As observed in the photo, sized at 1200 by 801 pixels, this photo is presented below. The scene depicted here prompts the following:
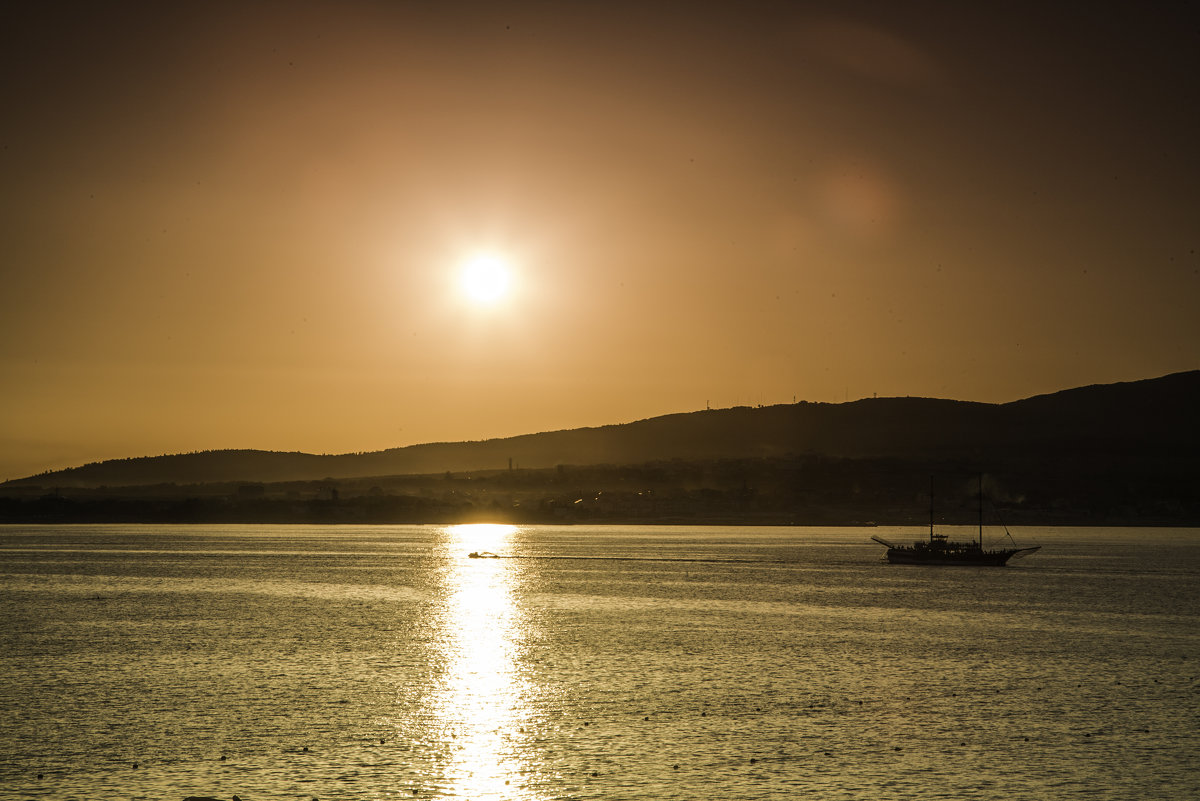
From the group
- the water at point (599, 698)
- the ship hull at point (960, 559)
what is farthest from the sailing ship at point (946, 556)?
the water at point (599, 698)

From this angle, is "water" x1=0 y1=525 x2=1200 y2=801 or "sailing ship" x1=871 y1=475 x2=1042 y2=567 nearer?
"water" x1=0 y1=525 x2=1200 y2=801

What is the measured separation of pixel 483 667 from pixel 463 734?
56.8 feet

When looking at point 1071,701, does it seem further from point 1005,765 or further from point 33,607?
point 33,607

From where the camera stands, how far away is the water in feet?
103

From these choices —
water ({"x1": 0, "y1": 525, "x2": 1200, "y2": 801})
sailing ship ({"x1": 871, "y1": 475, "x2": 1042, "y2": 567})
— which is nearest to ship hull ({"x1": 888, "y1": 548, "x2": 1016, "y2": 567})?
sailing ship ({"x1": 871, "y1": 475, "x2": 1042, "y2": 567})

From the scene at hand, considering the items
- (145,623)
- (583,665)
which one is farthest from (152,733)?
(145,623)

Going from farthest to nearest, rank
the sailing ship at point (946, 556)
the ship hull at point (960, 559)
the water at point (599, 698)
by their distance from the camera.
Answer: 1. the sailing ship at point (946, 556)
2. the ship hull at point (960, 559)
3. the water at point (599, 698)

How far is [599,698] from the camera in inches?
1748

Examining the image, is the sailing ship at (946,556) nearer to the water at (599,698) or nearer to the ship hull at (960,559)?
the ship hull at (960,559)

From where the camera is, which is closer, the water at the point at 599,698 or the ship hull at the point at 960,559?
the water at the point at 599,698

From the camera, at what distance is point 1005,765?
33.2 meters

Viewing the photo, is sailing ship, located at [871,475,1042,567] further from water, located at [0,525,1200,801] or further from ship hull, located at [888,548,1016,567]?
water, located at [0,525,1200,801]

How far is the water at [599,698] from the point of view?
31438 mm

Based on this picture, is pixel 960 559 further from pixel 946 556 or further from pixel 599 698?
pixel 599 698
